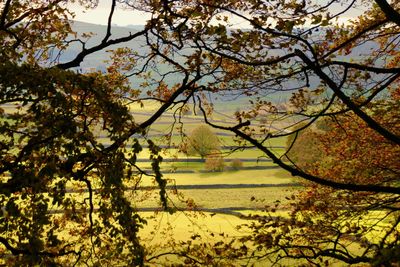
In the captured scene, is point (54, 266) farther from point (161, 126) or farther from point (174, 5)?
point (161, 126)

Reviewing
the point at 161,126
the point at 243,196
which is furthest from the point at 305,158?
the point at 161,126

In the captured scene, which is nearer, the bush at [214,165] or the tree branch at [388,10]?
the tree branch at [388,10]

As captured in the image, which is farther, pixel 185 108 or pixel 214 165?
pixel 214 165

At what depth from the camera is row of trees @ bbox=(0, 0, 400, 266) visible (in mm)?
5516

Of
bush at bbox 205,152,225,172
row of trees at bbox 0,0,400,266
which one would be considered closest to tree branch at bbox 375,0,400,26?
row of trees at bbox 0,0,400,266

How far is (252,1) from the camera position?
344 inches

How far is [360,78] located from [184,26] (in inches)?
184

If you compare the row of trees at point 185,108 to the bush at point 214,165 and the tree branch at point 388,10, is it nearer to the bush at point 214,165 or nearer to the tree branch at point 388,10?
the tree branch at point 388,10

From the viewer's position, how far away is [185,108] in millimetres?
13734

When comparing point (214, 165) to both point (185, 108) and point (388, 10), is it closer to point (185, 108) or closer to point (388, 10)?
point (185, 108)

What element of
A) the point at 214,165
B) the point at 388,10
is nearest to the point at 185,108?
the point at 388,10

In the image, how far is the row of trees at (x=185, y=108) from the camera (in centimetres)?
552

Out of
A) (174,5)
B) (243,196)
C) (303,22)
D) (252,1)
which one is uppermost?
(174,5)

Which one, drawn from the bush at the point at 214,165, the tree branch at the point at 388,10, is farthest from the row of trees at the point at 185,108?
the bush at the point at 214,165
